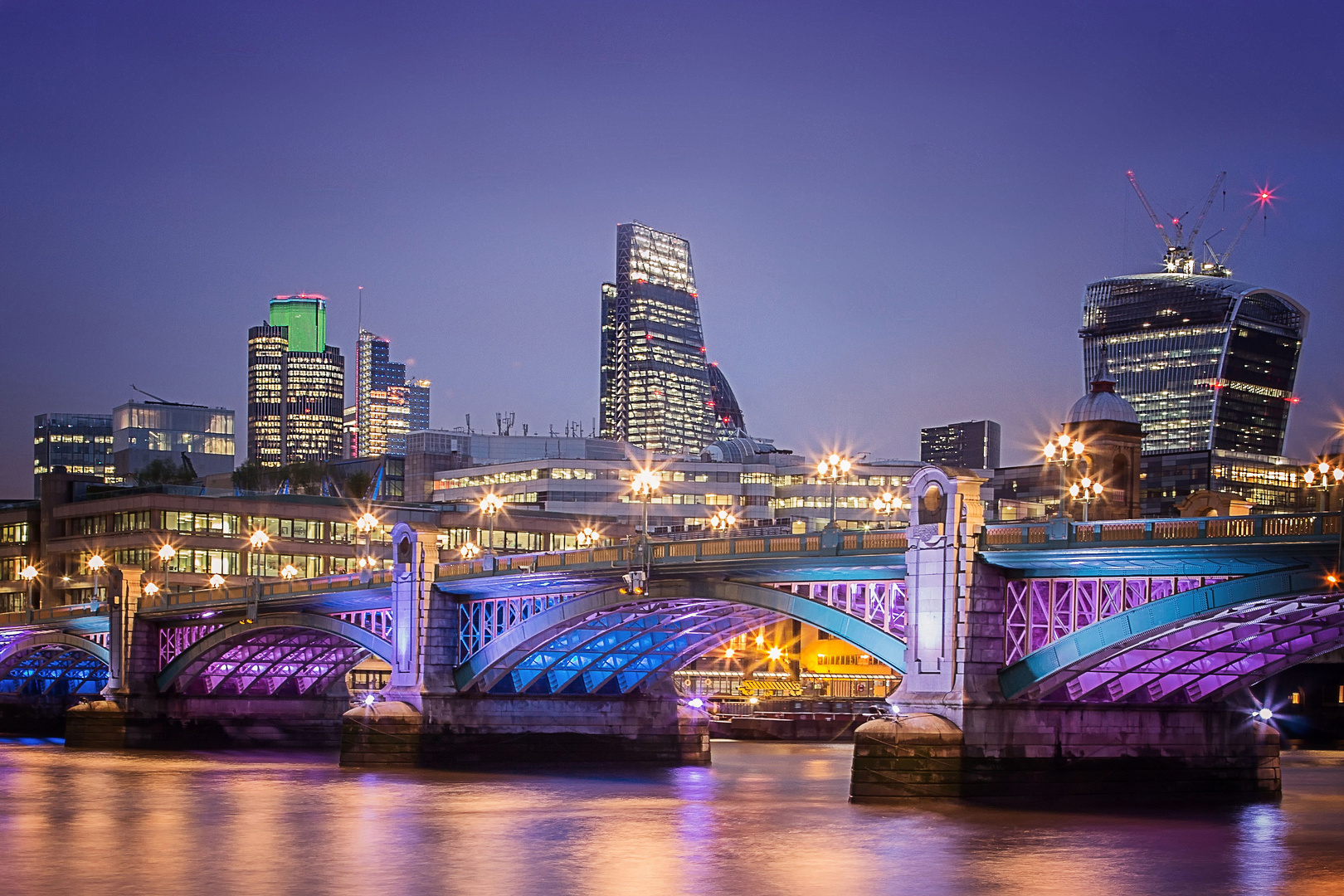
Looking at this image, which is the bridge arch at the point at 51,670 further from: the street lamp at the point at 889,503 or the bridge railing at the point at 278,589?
the street lamp at the point at 889,503

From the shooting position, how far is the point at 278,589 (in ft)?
334

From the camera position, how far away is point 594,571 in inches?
2879

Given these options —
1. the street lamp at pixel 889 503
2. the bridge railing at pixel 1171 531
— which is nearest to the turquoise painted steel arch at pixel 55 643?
the street lamp at pixel 889 503

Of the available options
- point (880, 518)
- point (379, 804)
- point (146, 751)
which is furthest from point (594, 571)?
point (880, 518)

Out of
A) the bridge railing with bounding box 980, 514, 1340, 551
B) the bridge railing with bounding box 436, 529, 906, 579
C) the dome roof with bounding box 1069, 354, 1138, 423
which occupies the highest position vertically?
the dome roof with bounding box 1069, 354, 1138, 423

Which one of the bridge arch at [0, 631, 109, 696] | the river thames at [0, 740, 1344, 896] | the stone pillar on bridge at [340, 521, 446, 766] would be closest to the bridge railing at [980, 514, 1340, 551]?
the river thames at [0, 740, 1344, 896]

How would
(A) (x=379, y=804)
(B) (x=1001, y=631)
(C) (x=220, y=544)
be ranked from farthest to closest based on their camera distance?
1. (C) (x=220, y=544)
2. (A) (x=379, y=804)
3. (B) (x=1001, y=631)

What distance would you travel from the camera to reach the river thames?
4341cm

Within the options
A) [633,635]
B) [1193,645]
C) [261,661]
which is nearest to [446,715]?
[633,635]

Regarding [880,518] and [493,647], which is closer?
[493,647]

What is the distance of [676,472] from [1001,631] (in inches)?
5433

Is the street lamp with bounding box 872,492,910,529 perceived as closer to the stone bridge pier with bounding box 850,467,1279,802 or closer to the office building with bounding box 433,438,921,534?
the stone bridge pier with bounding box 850,467,1279,802

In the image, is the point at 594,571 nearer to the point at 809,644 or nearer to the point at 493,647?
the point at 493,647

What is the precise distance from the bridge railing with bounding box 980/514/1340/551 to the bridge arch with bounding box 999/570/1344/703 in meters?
1.57
